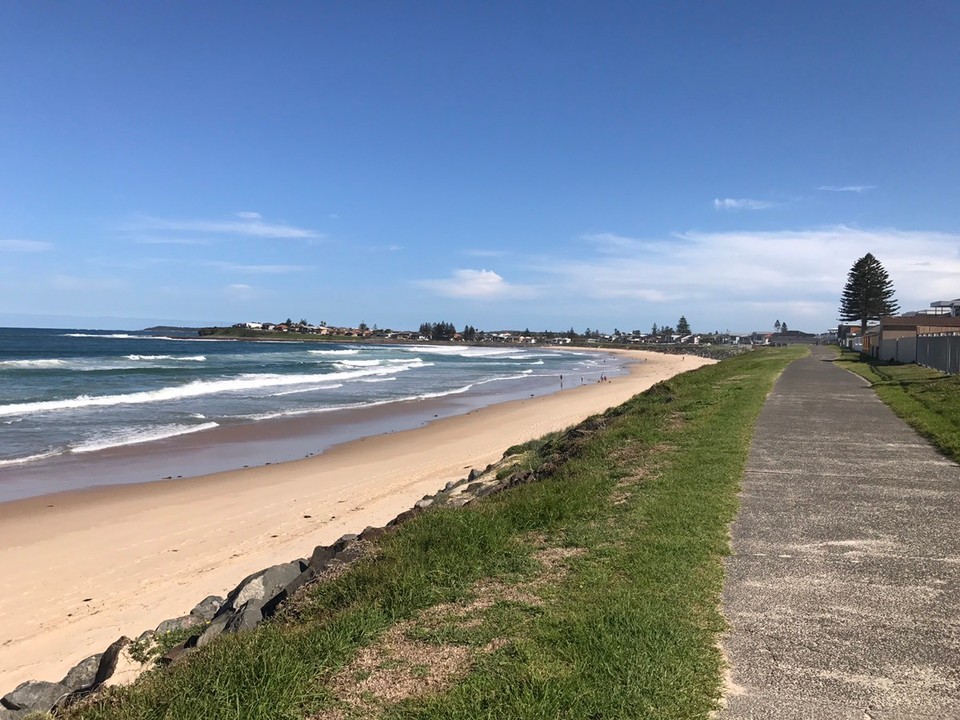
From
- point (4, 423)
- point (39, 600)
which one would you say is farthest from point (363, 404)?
point (39, 600)

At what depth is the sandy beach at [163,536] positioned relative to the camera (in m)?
6.96

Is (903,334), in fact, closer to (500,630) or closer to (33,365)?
(500,630)

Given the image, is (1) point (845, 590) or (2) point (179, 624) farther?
(2) point (179, 624)

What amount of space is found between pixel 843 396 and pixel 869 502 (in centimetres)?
1165

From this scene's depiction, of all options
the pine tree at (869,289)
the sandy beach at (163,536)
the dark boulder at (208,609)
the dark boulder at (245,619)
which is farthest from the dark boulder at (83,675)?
the pine tree at (869,289)

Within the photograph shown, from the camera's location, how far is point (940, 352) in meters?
23.2

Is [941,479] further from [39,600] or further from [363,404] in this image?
[363,404]

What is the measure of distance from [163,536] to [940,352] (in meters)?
24.3

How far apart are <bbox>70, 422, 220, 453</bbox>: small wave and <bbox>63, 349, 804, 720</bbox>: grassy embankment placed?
14228mm

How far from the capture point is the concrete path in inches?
125

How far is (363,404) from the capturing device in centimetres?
2827

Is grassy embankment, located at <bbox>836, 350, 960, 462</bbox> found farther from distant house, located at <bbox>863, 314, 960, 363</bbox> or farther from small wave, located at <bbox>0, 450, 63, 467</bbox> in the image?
small wave, located at <bbox>0, 450, 63, 467</bbox>

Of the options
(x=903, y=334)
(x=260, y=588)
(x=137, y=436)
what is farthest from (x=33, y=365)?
(x=903, y=334)

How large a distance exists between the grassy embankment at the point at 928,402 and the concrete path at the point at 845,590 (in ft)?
4.84
